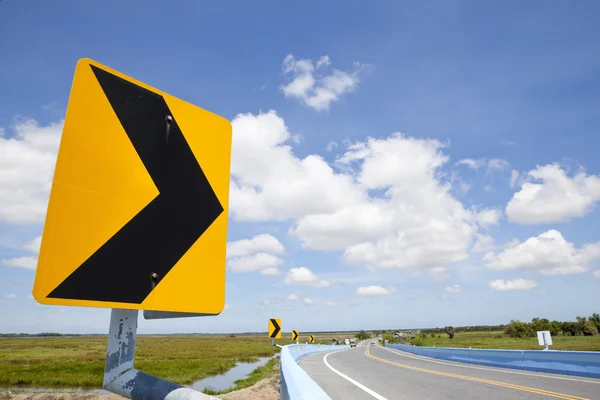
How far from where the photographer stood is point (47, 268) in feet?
4.18

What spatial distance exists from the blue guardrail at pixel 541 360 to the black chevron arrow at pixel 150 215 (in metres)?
15.0

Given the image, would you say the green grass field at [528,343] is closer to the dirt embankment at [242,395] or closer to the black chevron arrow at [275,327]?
the black chevron arrow at [275,327]

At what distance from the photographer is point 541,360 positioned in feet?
46.7

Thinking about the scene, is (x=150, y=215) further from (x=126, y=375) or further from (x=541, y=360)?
(x=541, y=360)

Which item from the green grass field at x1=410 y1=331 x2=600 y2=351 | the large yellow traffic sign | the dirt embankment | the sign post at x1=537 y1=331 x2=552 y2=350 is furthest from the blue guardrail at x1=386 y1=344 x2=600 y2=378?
the green grass field at x1=410 y1=331 x2=600 y2=351

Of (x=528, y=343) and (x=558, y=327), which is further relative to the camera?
(x=558, y=327)

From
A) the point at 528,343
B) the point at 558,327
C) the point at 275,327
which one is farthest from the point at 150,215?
the point at 558,327

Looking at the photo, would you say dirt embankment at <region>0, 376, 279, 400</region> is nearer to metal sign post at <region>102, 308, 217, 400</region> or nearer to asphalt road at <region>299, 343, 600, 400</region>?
asphalt road at <region>299, 343, 600, 400</region>

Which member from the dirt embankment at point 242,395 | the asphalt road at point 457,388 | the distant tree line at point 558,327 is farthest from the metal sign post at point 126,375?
the distant tree line at point 558,327

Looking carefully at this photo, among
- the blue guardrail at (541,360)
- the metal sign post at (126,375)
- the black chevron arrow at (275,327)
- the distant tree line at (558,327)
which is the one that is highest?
the metal sign post at (126,375)

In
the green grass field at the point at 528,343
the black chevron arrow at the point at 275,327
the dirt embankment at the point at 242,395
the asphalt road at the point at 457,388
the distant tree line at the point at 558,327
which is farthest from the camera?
the distant tree line at the point at 558,327

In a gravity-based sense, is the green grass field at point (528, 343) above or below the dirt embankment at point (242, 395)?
below

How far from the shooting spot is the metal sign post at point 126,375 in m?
1.39

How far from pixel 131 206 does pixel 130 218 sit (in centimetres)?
6
